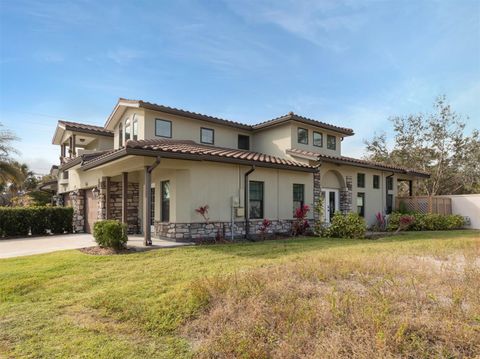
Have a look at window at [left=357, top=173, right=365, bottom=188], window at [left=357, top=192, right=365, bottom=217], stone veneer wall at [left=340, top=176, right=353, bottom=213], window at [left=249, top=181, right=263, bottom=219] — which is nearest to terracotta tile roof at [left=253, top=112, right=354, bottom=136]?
window at [left=357, top=173, right=365, bottom=188]

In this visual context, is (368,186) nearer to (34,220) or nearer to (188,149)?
(188,149)

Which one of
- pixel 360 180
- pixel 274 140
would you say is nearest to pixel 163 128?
pixel 274 140

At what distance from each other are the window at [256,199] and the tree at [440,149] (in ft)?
64.2

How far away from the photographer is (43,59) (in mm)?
11570

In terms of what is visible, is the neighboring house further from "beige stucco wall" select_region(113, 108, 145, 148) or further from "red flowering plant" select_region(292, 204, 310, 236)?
"red flowering plant" select_region(292, 204, 310, 236)

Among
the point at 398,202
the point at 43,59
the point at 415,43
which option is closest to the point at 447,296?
the point at 415,43

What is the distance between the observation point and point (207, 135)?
15.3 meters

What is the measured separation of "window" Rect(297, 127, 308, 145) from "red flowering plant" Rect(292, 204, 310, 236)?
385cm

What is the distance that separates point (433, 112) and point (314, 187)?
1643 centimetres

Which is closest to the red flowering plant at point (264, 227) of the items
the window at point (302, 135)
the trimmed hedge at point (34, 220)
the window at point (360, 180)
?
the window at point (302, 135)

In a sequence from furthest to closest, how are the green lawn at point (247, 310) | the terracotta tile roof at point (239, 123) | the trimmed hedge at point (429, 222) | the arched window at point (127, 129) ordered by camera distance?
the trimmed hedge at point (429, 222)
the arched window at point (127, 129)
the terracotta tile roof at point (239, 123)
the green lawn at point (247, 310)

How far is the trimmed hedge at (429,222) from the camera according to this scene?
17.4m

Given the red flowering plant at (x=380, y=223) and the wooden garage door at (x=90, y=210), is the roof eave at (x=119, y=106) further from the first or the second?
the red flowering plant at (x=380, y=223)

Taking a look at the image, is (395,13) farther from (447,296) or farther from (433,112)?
(433,112)
